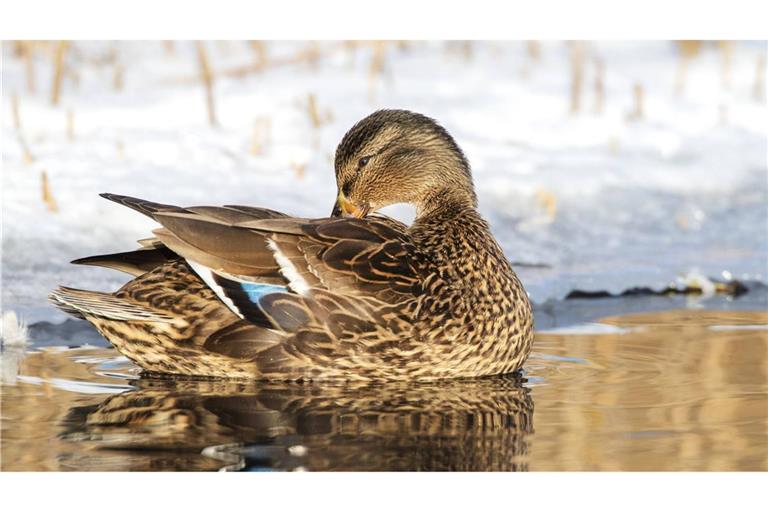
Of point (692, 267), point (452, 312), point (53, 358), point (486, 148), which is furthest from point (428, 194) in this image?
point (486, 148)

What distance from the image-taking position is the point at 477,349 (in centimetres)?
543

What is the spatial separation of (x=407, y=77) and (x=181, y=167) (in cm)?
A: 335

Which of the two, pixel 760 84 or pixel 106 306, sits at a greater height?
pixel 760 84

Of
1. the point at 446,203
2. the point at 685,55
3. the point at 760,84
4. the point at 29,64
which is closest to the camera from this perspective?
the point at 446,203

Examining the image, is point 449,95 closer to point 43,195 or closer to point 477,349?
point 43,195

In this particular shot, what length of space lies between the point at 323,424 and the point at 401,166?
6.19 ft

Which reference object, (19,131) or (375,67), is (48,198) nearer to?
(19,131)

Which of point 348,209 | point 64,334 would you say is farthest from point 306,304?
point 64,334

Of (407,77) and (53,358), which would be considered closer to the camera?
(53,358)

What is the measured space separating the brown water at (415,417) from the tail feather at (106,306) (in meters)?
0.28

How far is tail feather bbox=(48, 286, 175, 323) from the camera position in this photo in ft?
17.7

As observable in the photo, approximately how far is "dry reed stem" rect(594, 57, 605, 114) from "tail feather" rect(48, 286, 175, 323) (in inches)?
254

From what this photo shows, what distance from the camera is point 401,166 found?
20.2 ft

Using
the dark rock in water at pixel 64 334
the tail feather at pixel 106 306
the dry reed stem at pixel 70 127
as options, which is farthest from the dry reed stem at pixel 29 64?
the tail feather at pixel 106 306
